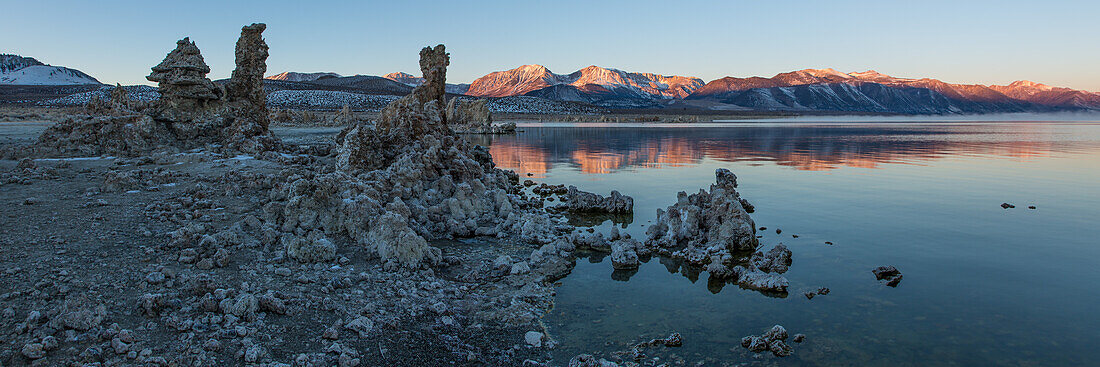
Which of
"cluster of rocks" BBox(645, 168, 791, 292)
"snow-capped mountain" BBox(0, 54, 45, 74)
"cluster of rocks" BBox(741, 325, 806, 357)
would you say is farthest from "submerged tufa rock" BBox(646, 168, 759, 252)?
"snow-capped mountain" BBox(0, 54, 45, 74)

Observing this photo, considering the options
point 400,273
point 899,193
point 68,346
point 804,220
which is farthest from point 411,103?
point 899,193

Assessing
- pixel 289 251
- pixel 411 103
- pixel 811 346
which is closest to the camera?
pixel 811 346

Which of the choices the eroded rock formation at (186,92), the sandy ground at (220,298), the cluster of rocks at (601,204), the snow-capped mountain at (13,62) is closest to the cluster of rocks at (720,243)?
the cluster of rocks at (601,204)

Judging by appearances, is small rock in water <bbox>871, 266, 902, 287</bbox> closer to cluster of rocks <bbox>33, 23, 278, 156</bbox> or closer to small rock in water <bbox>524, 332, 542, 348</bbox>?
small rock in water <bbox>524, 332, 542, 348</bbox>

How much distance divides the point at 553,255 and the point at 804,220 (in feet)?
21.6

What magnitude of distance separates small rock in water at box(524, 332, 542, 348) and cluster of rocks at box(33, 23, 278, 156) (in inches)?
537

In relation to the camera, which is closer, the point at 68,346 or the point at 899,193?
the point at 68,346

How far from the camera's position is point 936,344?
6.44 m

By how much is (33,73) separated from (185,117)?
174 m

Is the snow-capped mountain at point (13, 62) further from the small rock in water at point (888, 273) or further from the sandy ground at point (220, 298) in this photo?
the small rock in water at point (888, 273)

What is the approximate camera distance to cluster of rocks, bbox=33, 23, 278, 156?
16.1 meters

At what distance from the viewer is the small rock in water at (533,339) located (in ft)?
20.5

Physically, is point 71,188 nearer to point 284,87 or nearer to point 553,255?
point 553,255

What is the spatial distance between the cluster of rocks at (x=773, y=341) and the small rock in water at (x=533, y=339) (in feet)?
7.46
